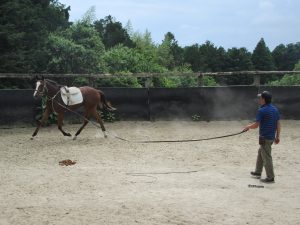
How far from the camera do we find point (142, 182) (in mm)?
7422

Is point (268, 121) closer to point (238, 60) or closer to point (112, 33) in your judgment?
point (238, 60)

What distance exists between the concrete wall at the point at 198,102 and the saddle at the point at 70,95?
2.41 meters

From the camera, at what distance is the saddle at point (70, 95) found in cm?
1204

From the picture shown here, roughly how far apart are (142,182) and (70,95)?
5.27 metres

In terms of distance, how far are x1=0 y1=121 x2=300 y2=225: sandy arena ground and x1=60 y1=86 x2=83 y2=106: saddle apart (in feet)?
3.07

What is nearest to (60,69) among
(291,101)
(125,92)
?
(125,92)

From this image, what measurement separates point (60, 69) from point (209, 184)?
10.9m

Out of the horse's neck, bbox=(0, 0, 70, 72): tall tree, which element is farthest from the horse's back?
bbox=(0, 0, 70, 72): tall tree

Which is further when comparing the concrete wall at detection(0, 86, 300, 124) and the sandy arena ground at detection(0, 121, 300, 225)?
the concrete wall at detection(0, 86, 300, 124)

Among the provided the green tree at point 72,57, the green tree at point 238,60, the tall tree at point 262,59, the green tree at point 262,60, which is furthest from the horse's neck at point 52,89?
the tall tree at point 262,59

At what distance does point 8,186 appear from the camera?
23.4 feet

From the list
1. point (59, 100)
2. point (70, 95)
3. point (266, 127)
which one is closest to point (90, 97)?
point (70, 95)

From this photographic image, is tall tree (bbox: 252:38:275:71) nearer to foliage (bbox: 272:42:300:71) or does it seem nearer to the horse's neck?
foliage (bbox: 272:42:300:71)

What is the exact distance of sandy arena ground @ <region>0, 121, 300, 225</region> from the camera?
18.8ft
